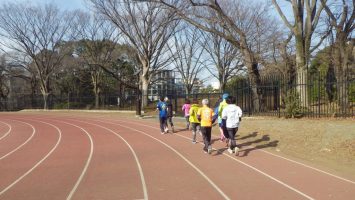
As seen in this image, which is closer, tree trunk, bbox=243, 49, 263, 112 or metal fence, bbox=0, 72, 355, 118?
metal fence, bbox=0, 72, 355, 118

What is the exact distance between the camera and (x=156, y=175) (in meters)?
9.72

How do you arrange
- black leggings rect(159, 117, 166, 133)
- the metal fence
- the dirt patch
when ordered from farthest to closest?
the metal fence < black leggings rect(159, 117, 166, 133) < the dirt patch

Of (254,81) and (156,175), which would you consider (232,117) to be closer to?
(156,175)

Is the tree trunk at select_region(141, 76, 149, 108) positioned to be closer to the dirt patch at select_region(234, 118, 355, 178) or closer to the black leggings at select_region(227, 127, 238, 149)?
the dirt patch at select_region(234, 118, 355, 178)

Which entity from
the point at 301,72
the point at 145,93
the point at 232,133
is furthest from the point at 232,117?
the point at 145,93

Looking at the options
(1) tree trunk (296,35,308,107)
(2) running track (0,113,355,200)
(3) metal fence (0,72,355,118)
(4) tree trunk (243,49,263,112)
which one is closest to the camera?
(2) running track (0,113,355,200)

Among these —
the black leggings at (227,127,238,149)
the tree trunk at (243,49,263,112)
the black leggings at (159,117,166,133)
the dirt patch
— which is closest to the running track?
the black leggings at (227,127,238,149)

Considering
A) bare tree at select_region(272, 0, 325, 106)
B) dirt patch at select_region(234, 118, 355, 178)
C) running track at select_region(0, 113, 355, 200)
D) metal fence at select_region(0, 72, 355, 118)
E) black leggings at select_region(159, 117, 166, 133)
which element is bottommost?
running track at select_region(0, 113, 355, 200)

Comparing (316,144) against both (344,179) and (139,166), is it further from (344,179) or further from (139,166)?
(139,166)

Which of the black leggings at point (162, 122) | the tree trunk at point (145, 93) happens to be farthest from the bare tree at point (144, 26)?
the black leggings at point (162, 122)

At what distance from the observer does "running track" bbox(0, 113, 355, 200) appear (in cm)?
795

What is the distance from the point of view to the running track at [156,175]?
7945 millimetres

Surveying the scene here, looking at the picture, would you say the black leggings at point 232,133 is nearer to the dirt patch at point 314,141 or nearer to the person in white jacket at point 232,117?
the person in white jacket at point 232,117

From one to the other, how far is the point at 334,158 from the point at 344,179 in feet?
10.2
